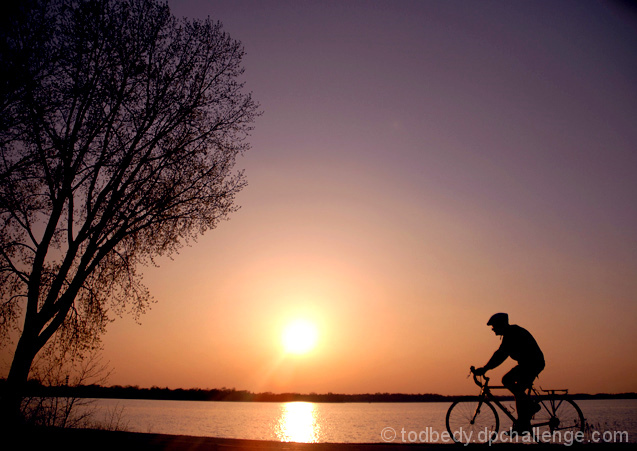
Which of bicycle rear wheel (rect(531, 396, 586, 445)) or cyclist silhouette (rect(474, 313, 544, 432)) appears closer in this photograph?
cyclist silhouette (rect(474, 313, 544, 432))

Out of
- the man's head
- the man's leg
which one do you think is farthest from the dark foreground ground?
the man's head

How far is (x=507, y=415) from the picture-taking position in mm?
8883

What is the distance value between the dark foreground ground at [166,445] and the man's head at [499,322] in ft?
7.06

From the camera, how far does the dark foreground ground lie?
8586mm

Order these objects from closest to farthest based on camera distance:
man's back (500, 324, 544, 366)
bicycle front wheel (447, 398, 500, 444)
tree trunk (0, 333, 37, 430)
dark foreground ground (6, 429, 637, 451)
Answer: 1. dark foreground ground (6, 429, 637, 451)
2. man's back (500, 324, 544, 366)
3. bicycle front wheel (447, 398, 500, 444)
4. tree trunk (0, 333, 37, 430)

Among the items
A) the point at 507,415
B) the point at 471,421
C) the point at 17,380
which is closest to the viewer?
the point at 507,415

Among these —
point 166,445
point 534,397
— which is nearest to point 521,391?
point 534,397

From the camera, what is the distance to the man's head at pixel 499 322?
9.24 meters

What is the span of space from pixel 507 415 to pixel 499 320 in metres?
1.79

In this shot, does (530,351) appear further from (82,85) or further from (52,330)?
(82,85)

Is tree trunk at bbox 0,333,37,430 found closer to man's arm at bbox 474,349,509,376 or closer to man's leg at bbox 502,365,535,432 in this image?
man's arm at bbox 474,349,509,376

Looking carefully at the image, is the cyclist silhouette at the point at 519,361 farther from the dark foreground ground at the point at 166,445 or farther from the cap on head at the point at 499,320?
the dark foreground ground at the point at 166,445

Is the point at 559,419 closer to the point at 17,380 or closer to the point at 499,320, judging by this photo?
the point at 499,320

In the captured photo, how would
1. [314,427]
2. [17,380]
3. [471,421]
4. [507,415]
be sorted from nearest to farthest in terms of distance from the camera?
[507,415]
[471,421]
[17,380]
[314,427]
